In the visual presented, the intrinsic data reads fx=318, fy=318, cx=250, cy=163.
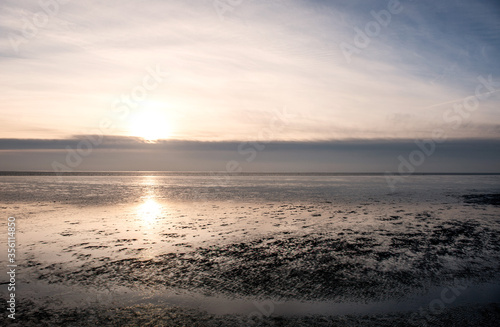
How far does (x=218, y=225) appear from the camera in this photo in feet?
61.1

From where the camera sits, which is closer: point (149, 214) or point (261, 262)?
point (261, 262)

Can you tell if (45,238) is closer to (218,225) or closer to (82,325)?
(218,225)

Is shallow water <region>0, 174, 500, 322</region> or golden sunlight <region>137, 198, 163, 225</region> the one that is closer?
shallow water <region>0, 174, 500, 322</region>

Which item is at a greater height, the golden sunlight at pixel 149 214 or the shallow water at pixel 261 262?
the shallow water at pixel 261 262

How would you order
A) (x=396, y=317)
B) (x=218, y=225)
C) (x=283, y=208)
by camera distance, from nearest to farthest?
(x=396, y=317) → (x=218, y=225) → (x=283, y=208)

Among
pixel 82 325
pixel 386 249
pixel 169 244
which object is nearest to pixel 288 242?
pixel 386 249

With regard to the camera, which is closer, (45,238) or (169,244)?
(169,244)

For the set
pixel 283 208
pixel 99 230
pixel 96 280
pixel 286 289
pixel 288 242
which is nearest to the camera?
pixel 286 289

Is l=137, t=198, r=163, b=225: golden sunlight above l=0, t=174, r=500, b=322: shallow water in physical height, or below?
below

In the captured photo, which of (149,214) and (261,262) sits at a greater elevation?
(261,262)

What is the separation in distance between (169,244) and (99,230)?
547cm

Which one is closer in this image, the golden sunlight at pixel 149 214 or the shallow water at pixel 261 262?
the shallow water at pixel 261 262

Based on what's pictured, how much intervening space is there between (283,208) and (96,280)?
18.4 metres

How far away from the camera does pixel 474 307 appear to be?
7711mm
